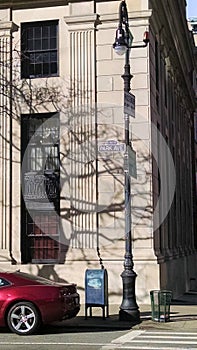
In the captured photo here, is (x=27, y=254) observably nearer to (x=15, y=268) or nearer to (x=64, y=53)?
(x=15, y=268)

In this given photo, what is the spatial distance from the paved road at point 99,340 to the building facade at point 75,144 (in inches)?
211

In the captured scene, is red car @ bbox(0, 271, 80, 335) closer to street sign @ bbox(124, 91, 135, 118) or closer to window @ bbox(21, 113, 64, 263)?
street sign @ bbox(124, 91, 135, 118)

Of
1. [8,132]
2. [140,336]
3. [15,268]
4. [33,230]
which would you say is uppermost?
[8,132]

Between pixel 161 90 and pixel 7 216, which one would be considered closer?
pixel 7 216

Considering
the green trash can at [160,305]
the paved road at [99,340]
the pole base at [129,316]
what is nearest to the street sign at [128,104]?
the green trash can at [160,305]

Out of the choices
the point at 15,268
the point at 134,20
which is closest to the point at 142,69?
the point at 134,20

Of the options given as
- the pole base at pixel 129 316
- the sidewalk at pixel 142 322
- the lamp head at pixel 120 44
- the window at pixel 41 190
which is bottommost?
the sidewalk at pixel 142 322

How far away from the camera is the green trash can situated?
1474 centimetres

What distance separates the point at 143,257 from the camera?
18.9 metres

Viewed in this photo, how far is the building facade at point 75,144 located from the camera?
1930cm

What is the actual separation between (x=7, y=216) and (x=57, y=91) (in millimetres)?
4512

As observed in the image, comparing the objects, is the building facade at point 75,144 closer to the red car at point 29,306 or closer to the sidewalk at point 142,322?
the sidewalk at point 142,322

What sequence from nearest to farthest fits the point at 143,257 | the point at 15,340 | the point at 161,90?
1. the point at 15,340
2. the point at 143,257
3. the point at 161,90

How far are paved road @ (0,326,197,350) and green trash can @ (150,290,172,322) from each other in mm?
1196
